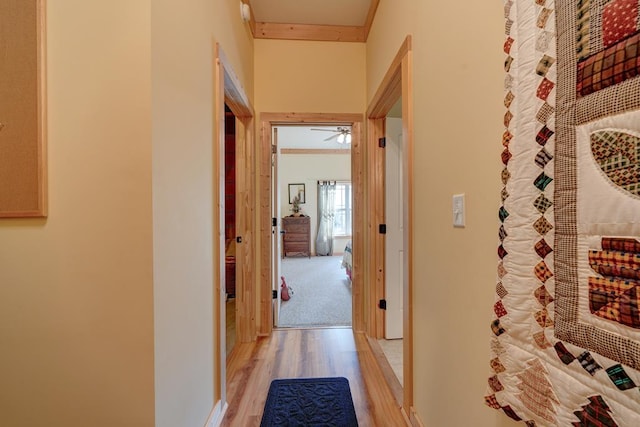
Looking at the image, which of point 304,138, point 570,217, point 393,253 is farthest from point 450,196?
point 304,138

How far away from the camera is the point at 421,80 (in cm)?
135

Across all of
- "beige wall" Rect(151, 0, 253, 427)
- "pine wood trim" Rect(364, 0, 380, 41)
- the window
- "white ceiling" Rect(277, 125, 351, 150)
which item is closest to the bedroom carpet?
the window

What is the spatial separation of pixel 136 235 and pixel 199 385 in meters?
0.85

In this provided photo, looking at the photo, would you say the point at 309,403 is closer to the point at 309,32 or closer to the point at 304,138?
the point at 309,32

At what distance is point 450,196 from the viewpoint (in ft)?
3.62

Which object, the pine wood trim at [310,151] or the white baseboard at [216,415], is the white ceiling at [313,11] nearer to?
the white baseboard at [216,415]

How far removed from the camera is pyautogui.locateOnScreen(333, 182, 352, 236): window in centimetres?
717

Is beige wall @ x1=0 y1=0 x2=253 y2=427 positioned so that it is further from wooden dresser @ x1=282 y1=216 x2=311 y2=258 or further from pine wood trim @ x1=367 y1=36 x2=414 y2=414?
wooden dresser @ x1=282 y1=216 x2=311 y2=258

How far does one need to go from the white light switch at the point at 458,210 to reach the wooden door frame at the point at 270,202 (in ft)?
5.15

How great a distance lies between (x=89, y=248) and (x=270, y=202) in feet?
5.68

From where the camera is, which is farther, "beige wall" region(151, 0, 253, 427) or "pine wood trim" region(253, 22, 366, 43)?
"pine wood trim" region(253, 22, 366, 43)

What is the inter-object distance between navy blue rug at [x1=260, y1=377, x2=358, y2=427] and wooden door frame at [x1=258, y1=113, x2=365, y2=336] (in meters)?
0.79

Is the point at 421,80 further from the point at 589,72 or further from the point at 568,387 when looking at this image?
the point at 568,387

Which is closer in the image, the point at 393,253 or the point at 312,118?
the point at 393,253
